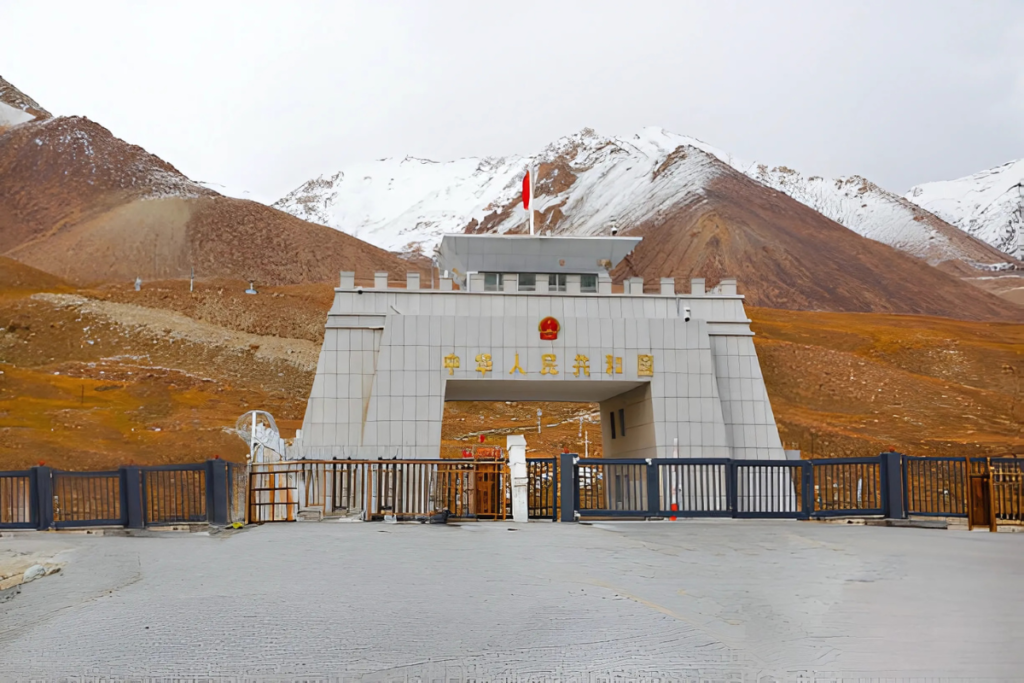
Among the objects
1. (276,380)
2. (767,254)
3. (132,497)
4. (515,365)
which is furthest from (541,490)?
(767,254)

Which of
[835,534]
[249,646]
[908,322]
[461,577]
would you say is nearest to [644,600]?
[461,577]

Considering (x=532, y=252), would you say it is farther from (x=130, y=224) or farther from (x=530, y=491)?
(x=130, y=224)

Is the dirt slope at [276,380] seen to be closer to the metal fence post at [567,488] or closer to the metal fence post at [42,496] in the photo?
the metal fence post at [42,496]

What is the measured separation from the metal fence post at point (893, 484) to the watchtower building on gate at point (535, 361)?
26.0 feet

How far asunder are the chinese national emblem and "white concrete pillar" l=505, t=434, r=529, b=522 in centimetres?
833

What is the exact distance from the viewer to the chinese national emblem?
2967 cm

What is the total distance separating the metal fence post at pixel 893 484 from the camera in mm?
21500

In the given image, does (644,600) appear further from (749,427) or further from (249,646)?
(749,427)

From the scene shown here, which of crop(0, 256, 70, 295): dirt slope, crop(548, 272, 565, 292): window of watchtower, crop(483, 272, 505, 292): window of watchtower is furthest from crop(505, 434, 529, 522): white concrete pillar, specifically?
crop(0, 256, 70, 295): dirt slope

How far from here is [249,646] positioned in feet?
30.1

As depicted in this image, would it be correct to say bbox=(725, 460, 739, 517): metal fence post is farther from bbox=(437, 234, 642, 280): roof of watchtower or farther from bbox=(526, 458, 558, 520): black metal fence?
bbox=(437, 234, 642, 280): roof of watchtower

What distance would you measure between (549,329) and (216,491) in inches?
498

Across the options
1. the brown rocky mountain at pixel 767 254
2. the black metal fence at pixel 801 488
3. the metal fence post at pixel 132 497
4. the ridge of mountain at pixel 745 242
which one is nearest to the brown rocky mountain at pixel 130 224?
the ridge of mountain at pixel 745 242

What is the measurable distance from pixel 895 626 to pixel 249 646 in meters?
6.39
